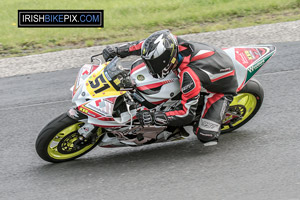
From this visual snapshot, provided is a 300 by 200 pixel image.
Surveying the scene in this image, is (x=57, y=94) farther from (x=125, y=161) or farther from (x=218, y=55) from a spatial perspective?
(x=218, y=55)

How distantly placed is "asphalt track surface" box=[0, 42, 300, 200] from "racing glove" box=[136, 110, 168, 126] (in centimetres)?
62

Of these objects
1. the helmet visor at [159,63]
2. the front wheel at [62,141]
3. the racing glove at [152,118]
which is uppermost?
the helmet visor at [159,63]

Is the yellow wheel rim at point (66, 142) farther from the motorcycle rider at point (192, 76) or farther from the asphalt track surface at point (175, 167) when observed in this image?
the motorcycle rider at point (192, 76)

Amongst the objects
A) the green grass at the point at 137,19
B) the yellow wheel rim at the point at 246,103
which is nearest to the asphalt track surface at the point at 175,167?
the yellow wheel rim at the point at 246,103

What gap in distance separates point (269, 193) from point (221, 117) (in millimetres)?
1075

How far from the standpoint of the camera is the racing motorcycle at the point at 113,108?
496 cm

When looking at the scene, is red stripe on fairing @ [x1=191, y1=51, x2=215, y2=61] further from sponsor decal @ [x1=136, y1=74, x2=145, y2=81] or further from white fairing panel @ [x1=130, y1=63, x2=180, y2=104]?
sponsor decal @ [x1=136, y1=74, x2=145, y2=81]

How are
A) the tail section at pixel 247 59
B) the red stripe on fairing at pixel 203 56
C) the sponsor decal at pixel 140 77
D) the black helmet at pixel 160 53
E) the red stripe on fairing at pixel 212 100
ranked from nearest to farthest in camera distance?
the black helmet at pixel 160 53
the red stripe on fairing at pixel 203 56
the sponsor decal at pixel 140 77
the red stripe on fairing at pixel 212 100
the tail section at pixel 247 59

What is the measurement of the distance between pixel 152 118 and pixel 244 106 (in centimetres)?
151

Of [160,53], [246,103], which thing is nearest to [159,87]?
[160,53]

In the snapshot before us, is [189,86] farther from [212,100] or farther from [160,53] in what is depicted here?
[212,100]

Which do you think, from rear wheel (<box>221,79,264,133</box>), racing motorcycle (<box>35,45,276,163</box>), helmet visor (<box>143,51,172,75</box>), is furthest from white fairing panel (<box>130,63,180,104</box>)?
rear wheel (<box>221,79,264,133</box>)

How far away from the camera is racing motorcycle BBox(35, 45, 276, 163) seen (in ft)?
16.3

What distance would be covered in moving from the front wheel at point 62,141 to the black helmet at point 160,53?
1.03 meters
